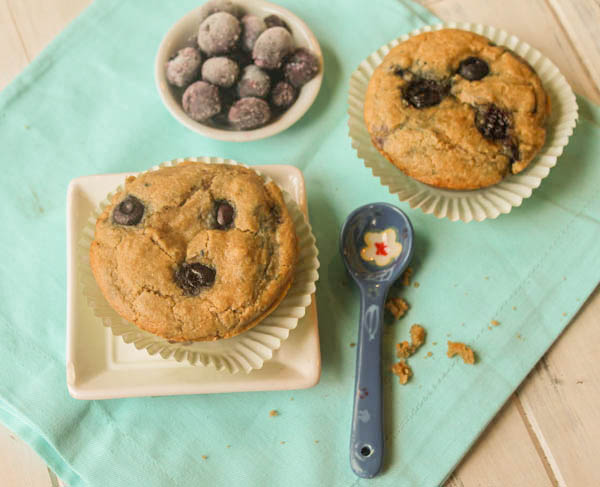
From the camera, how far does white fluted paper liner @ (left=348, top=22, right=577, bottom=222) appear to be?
1.79 m

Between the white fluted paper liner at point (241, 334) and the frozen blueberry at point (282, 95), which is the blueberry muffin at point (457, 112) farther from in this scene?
the white fluted paper liner at point (241, 334)

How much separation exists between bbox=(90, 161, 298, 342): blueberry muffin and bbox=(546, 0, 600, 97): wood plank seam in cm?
126

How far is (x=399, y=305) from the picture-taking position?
1.80m

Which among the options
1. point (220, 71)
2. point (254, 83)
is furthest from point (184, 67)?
point (254, 83)

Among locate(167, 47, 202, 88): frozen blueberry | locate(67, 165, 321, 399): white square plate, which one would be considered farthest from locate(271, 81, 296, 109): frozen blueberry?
locate(67, 165, 321, 399): white square plate

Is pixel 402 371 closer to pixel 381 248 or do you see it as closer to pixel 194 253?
pixel 381 248

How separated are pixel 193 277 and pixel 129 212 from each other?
0.25 m

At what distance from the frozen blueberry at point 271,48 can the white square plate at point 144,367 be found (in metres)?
0.81

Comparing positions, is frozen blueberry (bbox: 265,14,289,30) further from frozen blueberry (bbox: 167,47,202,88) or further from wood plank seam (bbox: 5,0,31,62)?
wood plank seam (bbox: 5,0,31,62)

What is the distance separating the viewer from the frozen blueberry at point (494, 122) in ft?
5.60

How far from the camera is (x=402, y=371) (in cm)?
175

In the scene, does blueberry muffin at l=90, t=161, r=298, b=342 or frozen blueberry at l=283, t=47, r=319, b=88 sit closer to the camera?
blueberry muffin at l=90, t=161, r=298, b=342

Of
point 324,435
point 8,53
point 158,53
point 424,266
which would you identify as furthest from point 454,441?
A: point 8,53

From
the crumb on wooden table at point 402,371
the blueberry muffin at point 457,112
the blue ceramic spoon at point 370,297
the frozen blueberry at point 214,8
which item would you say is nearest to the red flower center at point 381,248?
Result: the blue ceramic spoon at point 370,297
